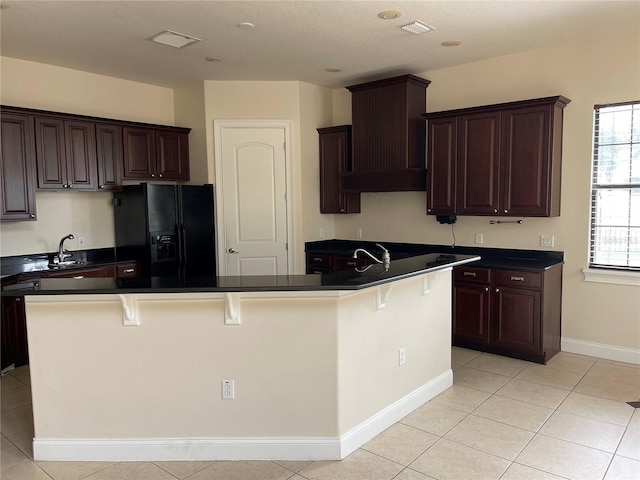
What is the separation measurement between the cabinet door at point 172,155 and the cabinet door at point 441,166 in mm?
2831

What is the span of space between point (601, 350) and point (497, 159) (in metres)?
2.02

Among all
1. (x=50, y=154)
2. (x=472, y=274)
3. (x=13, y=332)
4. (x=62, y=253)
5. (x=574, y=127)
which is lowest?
(x=13, y=332)

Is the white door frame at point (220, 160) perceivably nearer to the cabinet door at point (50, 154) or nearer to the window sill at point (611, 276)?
the cabinet door at point (50, 154)

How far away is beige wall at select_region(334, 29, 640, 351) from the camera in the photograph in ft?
13.9

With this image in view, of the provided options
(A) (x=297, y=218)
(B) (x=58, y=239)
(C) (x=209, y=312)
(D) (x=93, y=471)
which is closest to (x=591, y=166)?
(A) (x=297, y=218)

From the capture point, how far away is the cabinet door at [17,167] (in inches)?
168

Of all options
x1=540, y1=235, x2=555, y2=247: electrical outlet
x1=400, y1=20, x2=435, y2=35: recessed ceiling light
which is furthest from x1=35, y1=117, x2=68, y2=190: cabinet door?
x1=540, y1=235, x2=555, y2=247: electrical outlet

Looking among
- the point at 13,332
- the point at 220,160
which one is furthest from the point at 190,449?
the point at 220,160

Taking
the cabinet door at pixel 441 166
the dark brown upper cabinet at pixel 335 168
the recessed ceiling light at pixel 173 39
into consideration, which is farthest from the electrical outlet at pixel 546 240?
the recessed ceiling light at pixel 173 39

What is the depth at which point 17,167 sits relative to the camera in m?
4.35

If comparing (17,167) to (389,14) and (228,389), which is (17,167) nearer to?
(228,389)

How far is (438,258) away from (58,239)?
12.7 ft

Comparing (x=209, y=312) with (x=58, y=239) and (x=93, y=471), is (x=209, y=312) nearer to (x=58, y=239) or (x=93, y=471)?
(x=93, y=471)

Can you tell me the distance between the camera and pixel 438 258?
3641 millimetres
